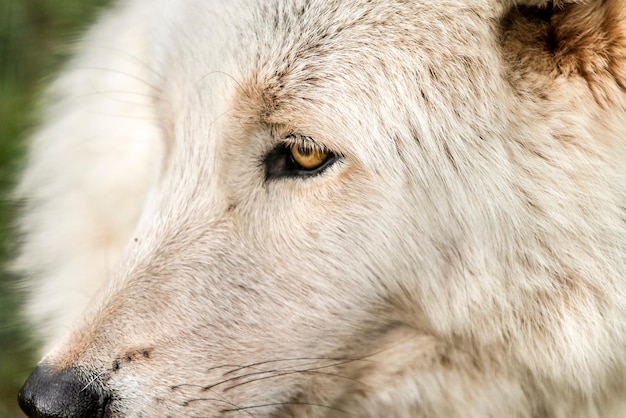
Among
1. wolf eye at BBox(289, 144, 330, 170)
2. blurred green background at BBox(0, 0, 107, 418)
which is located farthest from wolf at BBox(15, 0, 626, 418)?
blurred green background at BBox(0, 0, 107, 418)

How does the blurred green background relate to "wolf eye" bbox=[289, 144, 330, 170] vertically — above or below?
below

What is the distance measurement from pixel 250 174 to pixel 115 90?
0.97 m

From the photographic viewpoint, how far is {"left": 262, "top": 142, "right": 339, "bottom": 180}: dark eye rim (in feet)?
7.16

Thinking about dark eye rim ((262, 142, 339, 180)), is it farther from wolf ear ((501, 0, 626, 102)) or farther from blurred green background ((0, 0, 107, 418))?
blurred green background ((0, 0, 107, 418))

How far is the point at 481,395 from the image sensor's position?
2377 millimetres

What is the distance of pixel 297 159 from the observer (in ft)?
7.23

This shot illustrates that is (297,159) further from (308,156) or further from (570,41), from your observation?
(570,41)

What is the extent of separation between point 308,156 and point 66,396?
886 mm

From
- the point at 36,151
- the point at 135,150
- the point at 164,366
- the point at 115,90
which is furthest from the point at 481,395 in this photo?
the point at 36,151

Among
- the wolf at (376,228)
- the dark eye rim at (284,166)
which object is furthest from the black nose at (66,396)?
the dark eye rim at (284,166)

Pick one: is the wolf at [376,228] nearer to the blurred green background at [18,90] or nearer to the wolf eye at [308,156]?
the wolf eye at [308,156]

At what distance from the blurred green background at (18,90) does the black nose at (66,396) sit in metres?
1.40

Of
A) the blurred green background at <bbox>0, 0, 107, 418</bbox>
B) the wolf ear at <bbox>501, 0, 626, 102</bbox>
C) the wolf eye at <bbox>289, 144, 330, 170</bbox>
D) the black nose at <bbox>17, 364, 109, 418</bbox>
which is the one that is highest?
the wolf ear at <bbox>501, 0, 626, 102</bbox>

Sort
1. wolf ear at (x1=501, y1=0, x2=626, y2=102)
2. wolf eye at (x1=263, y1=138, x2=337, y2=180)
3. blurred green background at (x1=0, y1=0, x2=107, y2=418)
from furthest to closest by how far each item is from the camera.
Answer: blurred green background at (x1=0, y1=0, x2=107, y2=418) < wolf eye at (x1=263, y1=138, x2=337, y2=180) < wolf ear at (x1=501, y1=0, x2=626, y2=102)
